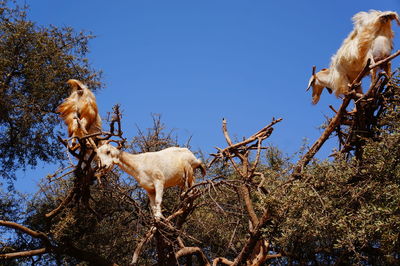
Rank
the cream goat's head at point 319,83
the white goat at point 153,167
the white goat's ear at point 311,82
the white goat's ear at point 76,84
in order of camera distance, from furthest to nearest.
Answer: the white goat's ear at point 311,82 < the cream goat's head at point 319,83 < the white goat's ear at point 76,84 < the white goat at point 153,167

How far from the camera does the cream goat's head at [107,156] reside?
26.7ft

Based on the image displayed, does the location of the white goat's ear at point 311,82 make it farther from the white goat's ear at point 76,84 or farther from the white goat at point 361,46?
the white goat's ear at point 76,84

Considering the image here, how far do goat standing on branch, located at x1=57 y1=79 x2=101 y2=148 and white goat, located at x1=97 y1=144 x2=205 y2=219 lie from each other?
1.10 m

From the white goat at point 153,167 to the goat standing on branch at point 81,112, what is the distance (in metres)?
1.10

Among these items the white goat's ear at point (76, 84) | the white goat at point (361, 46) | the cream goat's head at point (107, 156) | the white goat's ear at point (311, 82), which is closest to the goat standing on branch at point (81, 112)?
the white goat's ear at point (76, 84)

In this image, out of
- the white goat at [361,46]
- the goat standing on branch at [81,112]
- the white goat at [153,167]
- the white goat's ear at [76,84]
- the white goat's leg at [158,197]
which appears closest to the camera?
the white goat's leg at [158,197]

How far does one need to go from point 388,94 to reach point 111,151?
15.5 feet

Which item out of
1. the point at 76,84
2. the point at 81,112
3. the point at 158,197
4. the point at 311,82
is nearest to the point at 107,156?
the point at 158,197

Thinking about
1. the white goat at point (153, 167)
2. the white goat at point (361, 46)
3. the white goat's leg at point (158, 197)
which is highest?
the white goat at point (361, 46)

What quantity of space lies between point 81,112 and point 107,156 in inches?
56.6

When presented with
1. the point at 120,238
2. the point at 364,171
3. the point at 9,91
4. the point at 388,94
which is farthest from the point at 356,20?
the point at 9,91

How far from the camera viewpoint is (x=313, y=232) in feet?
27.4

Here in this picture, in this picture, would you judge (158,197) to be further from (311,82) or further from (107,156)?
(311,82)

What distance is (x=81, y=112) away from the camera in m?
9.28
